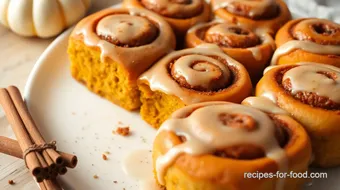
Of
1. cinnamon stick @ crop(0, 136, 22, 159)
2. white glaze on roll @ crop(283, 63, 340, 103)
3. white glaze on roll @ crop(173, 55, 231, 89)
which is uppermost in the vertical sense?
white glaze on roll @ crop(283, 63, 340, 103)

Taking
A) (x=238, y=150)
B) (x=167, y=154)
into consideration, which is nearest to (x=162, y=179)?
(x=167, y=154)

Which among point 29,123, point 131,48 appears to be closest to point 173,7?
point 131,48

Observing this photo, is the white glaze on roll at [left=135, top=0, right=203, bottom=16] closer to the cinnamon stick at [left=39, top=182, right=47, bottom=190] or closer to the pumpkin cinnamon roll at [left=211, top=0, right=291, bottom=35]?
the pumpkin cinnamon roll at [left=211, top=0, right=291, bottom=35]

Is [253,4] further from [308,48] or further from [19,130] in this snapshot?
[19,130]

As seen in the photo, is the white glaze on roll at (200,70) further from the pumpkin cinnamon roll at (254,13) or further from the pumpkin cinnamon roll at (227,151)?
the pumpkin cinnamon roll at (254,13)

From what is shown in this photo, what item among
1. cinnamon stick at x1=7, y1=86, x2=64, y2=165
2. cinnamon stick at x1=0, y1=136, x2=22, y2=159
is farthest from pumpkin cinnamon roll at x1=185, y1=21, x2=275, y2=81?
cinnamon stick at x1=0, y1=136, x2=22, y2=159

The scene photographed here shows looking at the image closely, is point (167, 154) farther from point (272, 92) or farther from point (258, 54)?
point (258, 54)

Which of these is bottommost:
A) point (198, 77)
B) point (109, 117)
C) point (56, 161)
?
point (109, 117)
